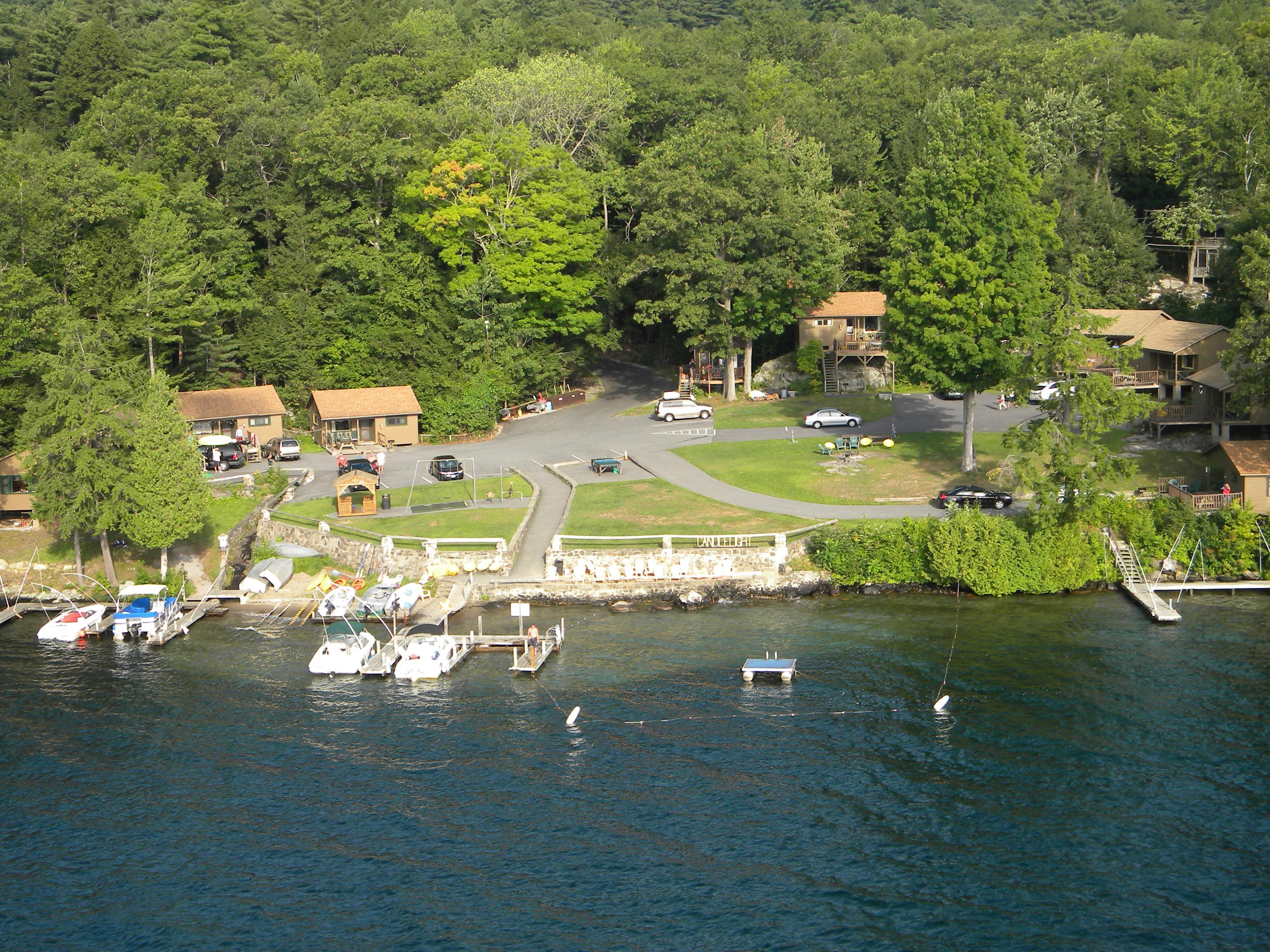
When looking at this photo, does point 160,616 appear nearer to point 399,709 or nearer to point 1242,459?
point 399,709

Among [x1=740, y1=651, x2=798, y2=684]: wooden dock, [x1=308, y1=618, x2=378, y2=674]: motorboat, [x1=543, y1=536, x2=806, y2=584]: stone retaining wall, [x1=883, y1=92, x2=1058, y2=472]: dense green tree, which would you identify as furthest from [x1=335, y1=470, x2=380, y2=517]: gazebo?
[x1=883, y1=92, x2=1058, y2=472]: dense green tree

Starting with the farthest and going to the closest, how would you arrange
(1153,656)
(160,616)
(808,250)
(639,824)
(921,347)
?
1. (808,250)
2. (921,347)
3. (160,616)
4. (1153,656)
5. (639,824)

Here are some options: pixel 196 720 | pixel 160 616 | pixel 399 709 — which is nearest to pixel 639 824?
pixel 399 709

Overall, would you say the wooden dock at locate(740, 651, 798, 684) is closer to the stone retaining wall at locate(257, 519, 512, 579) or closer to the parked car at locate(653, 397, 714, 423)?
the stone retaining wall at locate(257, 519, 512, 579)

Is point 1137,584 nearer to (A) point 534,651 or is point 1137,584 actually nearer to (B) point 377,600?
(A) point 534,651

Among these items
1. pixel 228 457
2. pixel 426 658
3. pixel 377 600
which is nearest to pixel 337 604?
pixel 377 600

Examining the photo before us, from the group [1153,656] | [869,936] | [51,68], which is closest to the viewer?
[869,936]
